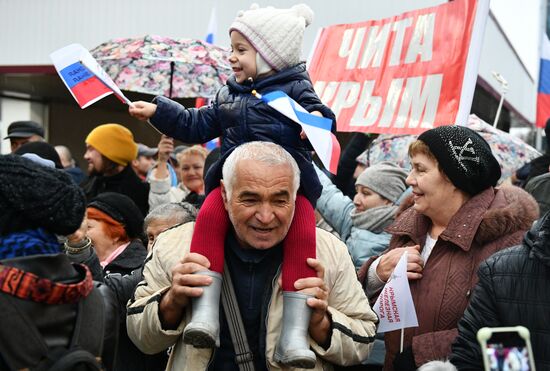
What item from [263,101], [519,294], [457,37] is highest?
[457,37]

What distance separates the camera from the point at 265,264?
11.3 ft

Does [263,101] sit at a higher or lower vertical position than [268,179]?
higher

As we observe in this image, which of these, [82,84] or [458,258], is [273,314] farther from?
[82,84]

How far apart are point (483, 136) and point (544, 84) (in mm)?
3759

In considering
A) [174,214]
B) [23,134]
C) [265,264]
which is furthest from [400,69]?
[23,134]

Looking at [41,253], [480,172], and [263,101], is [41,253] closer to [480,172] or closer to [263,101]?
[263,101]

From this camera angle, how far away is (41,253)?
241 centimetres

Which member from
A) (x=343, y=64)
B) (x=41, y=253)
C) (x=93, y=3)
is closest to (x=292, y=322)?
(x=41, y=253)

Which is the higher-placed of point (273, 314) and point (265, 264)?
point (265, 264)

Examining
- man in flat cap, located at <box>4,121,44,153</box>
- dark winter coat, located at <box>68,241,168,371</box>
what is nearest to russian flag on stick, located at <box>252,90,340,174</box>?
dark winter coat, located at <box>68,241,168,371</box>

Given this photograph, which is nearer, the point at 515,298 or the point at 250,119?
the point at 515,298

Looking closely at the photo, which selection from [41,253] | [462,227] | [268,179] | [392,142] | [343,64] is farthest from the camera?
[392,142]

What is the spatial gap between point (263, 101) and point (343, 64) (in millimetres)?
3255

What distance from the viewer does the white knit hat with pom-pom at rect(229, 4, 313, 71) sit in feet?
13.0
